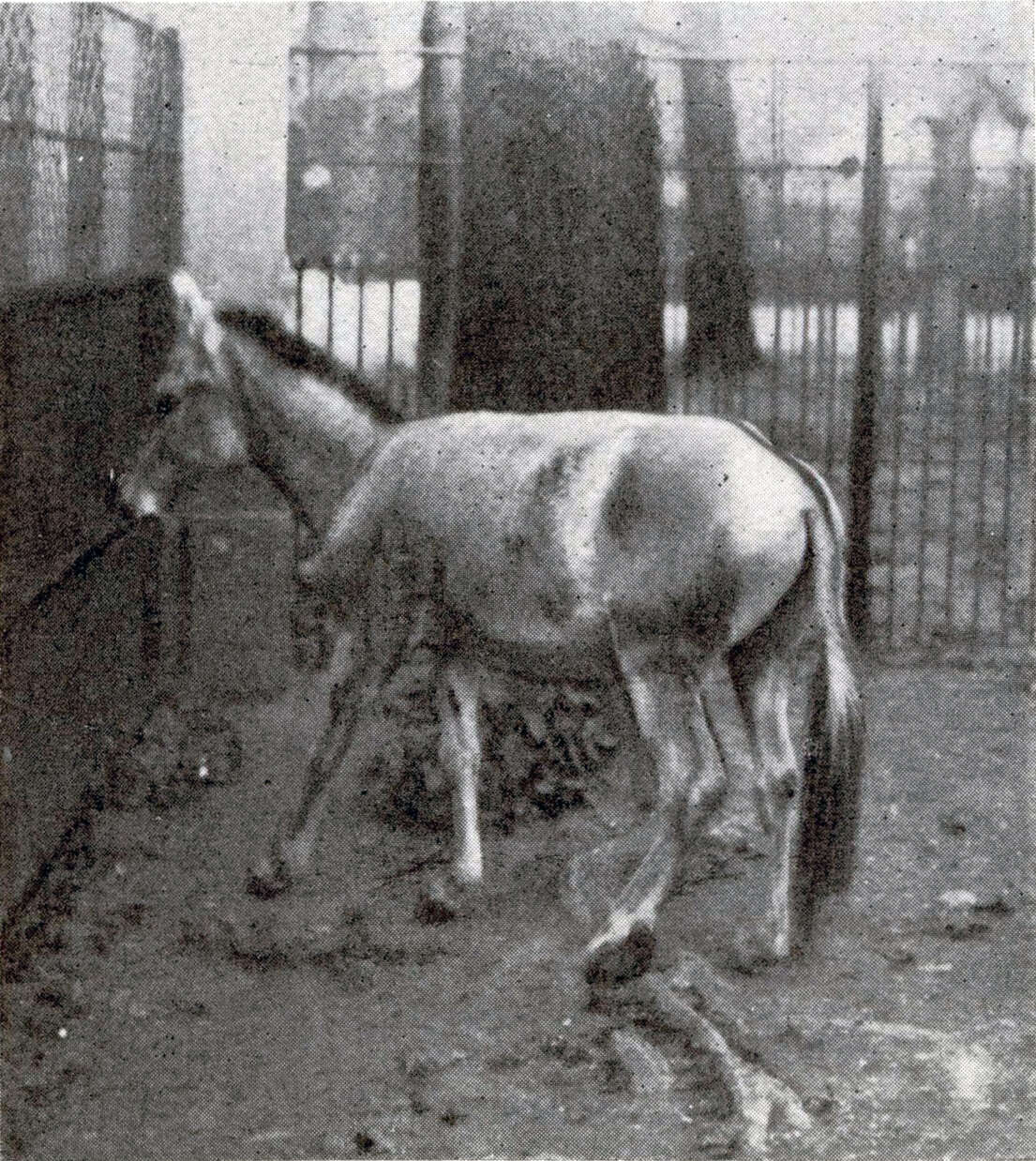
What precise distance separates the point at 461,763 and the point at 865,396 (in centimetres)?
299

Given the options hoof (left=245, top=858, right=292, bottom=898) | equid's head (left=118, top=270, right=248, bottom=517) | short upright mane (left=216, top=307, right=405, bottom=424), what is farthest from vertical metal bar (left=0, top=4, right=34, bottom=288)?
hoof (left=245, top=858, right=292, bottom=898)

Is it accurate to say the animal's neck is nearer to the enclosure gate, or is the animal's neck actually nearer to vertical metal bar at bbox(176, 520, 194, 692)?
the enclosure gate

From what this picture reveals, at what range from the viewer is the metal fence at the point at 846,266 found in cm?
722

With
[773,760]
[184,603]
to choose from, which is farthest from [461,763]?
[184,603]

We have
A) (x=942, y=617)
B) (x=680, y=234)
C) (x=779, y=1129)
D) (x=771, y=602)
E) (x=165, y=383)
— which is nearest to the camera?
(x=779, y=1129)

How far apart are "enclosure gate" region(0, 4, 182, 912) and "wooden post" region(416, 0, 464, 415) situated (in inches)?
34.6

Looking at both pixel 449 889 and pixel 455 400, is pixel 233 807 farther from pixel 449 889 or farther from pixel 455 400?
pixel 455 400

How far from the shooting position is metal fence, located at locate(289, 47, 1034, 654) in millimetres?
7219

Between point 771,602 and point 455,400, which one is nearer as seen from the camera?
point 771,602

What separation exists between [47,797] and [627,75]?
3112 mm

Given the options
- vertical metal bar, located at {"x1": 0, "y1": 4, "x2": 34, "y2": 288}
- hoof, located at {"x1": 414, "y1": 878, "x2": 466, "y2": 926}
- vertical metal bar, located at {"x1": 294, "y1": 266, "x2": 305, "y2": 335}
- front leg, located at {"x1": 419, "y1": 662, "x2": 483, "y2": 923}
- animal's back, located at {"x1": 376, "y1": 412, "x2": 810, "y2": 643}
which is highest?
vertical metal bar, located at {"x1": 0, "y1": 4, "x2": 34, "y2": 288}

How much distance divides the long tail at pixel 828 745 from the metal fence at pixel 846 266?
46.1 inches

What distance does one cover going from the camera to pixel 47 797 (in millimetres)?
6609

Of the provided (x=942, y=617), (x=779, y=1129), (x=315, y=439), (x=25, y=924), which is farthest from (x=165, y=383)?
(x=942, y=617)
